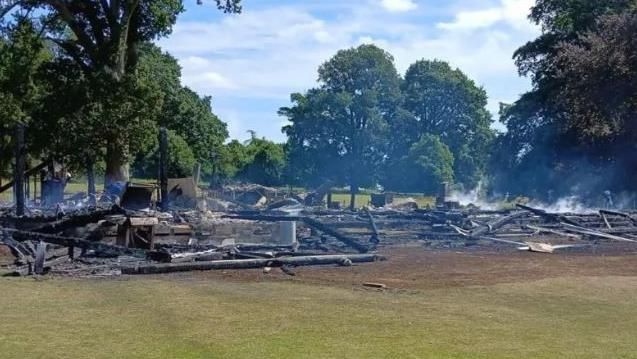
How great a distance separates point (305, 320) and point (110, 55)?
2625cm

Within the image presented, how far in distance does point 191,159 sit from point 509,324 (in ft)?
169

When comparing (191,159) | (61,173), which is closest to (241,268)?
(61,173)

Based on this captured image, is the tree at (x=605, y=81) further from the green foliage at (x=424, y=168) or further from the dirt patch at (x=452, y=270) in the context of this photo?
the green foliage at (x=424, y=168)

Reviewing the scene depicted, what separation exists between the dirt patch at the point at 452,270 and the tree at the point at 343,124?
176ft

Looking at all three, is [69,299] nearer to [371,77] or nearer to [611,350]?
[611,350]

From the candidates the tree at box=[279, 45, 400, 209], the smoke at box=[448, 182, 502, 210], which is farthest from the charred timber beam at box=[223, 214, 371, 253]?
the tree at box=[279, 45, 400, 209]

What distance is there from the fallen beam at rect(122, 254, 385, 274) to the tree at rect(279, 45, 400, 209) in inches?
2201

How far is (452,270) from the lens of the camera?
16531 mm

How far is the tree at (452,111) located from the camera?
82938 millimetres

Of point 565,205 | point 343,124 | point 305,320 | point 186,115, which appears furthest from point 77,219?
point 343,124

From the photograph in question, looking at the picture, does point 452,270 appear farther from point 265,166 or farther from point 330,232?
point 265,166

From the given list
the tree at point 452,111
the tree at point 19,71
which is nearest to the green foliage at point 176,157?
the tree at point 19,71

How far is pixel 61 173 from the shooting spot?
39.8 metres

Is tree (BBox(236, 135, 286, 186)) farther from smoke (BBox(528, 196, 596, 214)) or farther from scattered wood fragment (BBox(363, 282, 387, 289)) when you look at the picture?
scattered wood fragment (BBox(363, 282, 387, 289))
